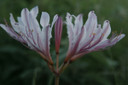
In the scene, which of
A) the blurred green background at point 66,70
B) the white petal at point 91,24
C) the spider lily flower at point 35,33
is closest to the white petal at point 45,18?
the spider lily flower at point 35,33

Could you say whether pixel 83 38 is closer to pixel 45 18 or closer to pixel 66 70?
pixel 45 18

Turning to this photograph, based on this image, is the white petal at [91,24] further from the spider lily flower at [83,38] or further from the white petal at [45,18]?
the white petal at [45,18]

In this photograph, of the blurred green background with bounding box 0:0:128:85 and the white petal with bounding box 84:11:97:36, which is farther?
the blurred green background with bounding box 0:0:128:85

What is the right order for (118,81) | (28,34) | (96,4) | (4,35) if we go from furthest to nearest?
(96,4) → (4,35) → (118,81) → (28,34)

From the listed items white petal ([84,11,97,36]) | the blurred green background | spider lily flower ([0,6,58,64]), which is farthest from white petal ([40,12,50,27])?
the blurred green background

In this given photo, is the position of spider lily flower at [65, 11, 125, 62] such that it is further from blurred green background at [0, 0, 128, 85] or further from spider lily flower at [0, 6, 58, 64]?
blurred green background at [0, 0, 128, 85]

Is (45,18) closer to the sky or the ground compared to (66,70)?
closer to the sky

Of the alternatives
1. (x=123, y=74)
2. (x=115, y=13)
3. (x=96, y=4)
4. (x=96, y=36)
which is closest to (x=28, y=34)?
(x=96, y=36)

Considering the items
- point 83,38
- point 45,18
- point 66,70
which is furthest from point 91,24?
point 66,70

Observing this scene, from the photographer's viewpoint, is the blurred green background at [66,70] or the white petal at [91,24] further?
the blurred green background at [66,70]

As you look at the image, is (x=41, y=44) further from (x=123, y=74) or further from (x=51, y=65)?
(x=123, y=74)

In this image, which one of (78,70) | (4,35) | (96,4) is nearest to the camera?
(78,70)
